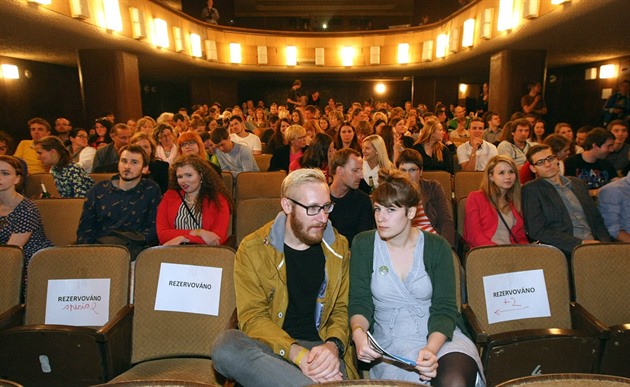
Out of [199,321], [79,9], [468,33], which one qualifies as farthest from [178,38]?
[199,321]

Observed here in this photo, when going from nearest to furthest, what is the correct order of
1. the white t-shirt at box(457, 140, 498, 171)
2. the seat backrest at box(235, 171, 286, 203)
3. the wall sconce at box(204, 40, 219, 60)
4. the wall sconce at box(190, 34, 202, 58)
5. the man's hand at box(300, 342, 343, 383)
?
the man's hand at box(300, 342, 343, 383) < the seat backrest at box(235, 171, 286, 203) < the white t-shirt at box(457, 140, 498, 171) < the wall sconce at box(190, 34, 202, 58) < the wall sconce at box(204, 40, 219, 60)

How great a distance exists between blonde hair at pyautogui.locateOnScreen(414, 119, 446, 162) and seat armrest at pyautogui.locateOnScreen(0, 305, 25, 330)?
3752 millimetres

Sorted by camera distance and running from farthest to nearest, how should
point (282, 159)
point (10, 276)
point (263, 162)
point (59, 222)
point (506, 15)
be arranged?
point (506, 15) → point (263, 162) → point (282, 159) → point (59, 222) → point (10, 276)

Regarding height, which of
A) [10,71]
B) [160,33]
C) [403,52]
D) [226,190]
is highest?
[403,52]

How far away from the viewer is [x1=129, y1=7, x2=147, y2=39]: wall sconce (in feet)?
22.6

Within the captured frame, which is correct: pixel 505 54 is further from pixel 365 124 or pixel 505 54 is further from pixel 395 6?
pixel 395 6

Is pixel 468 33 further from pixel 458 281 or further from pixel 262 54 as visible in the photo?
pixel 458 281

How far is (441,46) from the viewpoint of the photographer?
10336 mm

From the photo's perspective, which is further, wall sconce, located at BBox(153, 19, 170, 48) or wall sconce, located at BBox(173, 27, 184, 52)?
wall sconce, located at BBox(173, 27, 184, 52)

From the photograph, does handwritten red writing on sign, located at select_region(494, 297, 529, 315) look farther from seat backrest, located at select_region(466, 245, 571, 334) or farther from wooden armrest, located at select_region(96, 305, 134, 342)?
wooden armrest, located at select_region(96, 305, 134, 342)

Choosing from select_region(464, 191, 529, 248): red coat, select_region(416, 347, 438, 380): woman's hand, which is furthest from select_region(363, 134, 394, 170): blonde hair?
select_region(416, 347, 438, 380): woman's hand

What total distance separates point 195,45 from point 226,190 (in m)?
8.16

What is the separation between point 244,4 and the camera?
15.9 meters

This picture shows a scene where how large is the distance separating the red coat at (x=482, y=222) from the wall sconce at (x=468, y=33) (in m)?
6.38
